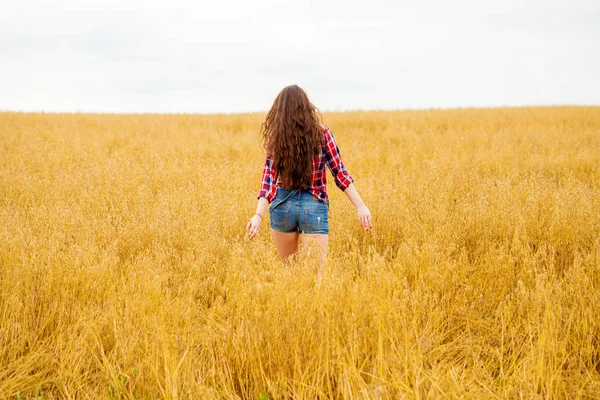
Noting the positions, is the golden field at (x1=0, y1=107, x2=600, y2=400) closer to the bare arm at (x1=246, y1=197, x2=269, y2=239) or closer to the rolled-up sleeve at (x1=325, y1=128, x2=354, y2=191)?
the bare arm at (x1=246, y1=197, x2=269, y2=239)

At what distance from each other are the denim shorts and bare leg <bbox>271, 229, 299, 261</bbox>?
0.05 meters

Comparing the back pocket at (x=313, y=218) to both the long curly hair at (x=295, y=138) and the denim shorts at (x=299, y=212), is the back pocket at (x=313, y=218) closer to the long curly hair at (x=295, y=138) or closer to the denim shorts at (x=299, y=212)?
the denim shorts at (x=299, y=212)

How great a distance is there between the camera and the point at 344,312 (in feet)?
7.50

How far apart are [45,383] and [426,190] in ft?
14.4

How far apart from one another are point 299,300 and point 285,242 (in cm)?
96

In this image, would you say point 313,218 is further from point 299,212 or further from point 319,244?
point 319,244

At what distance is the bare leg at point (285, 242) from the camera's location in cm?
321

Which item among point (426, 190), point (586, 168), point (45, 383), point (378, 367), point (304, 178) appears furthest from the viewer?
point (586, 168)

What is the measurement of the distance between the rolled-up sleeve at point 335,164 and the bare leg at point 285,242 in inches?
19.2

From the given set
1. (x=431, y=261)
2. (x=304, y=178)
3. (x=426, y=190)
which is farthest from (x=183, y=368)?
(x=426, y=190)

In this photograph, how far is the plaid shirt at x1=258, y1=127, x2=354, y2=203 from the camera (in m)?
3.11

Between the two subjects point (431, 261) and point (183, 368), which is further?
point (431, 261)

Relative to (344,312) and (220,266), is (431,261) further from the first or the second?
(220,266)

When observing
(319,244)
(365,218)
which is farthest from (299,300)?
(365,218)
